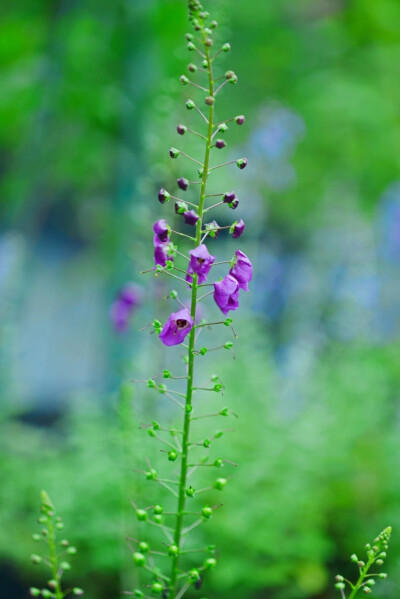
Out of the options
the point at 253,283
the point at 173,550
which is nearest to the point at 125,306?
the point at 173,550

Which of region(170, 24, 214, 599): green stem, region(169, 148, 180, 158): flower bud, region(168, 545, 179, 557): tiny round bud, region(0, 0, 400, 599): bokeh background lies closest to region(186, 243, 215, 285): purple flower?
region(170, 24, 214, 599): green stem

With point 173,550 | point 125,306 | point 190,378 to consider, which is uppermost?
point 125,306

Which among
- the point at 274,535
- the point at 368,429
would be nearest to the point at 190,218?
the point at 274,535

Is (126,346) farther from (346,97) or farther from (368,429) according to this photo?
(346,97)

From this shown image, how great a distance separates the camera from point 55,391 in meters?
5.25

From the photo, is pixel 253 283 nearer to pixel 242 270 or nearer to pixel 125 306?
pixel 125 306

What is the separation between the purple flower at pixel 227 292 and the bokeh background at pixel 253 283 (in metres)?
0.59

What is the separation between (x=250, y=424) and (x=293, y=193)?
260cm

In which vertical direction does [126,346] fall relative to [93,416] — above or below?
above

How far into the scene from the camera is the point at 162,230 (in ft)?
3.71

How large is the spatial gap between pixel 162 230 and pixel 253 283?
2.84 meters

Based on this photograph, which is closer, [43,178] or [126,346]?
[126,346]

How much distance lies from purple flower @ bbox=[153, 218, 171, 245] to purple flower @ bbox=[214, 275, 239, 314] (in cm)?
12

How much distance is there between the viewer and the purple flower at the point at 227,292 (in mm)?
1134
